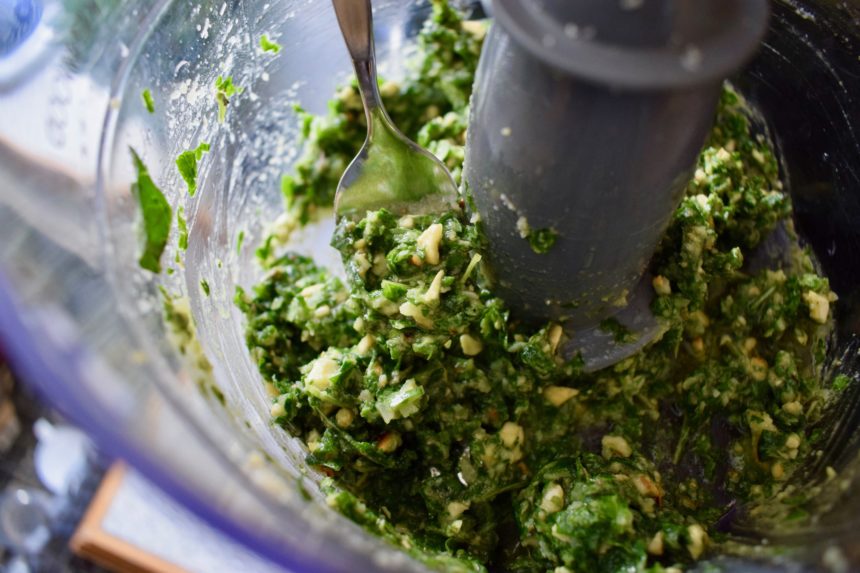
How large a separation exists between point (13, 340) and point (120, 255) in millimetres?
211

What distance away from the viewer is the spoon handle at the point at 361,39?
4.63ft

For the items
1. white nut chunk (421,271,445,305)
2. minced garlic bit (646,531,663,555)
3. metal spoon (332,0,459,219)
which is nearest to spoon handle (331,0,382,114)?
metal spoon (332,0,459,219)

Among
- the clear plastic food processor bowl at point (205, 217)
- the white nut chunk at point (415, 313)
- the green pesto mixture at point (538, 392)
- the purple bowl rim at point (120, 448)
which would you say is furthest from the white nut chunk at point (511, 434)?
the purple bowl rim at point (120, 448)

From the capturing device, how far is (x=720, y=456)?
66.2 inches

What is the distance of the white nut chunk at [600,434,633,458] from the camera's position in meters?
1.61

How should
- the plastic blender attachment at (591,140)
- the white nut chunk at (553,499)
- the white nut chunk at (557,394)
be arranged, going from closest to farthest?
1. the plastic blender attachment at (591,140)
2. the white nut chunk at (553,499)
3. the white nut chunk at (557,394)

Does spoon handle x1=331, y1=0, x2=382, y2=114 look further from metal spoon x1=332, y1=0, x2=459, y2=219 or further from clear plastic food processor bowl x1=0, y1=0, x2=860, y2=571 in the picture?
clear plastic food processor bowl x1=0, y1=0, x2=860, y2=571

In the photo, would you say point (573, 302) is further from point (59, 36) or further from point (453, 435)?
point (59, 36)

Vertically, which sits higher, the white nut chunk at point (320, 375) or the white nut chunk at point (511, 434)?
the white nut chunk at point (320, 375)

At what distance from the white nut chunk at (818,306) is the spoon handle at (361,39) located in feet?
3.20

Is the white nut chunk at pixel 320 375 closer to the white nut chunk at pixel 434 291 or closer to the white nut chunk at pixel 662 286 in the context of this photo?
the white nut chunk at pixel 434 291

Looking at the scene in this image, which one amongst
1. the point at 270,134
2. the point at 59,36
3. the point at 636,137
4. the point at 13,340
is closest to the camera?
the point at 13,340

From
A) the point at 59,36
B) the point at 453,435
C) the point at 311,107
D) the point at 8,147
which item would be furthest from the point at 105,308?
the point at 311,107

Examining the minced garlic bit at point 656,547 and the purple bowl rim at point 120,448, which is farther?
the minced garlic bit at point 656,547
